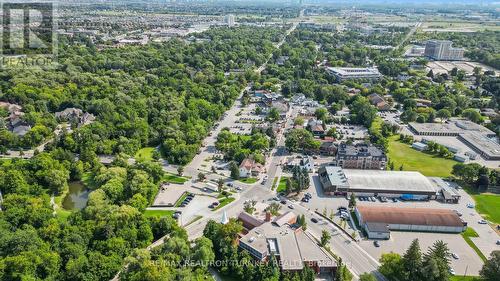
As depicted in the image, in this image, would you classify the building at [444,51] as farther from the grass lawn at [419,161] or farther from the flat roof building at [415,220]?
the flat roof building at [415,220]

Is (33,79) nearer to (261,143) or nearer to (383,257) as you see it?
(261,143)

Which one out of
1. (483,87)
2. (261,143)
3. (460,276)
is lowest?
(460,276)

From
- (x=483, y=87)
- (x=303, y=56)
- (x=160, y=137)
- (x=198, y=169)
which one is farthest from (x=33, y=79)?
(x=483, y=87)

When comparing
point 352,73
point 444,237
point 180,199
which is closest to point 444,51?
point 352,73

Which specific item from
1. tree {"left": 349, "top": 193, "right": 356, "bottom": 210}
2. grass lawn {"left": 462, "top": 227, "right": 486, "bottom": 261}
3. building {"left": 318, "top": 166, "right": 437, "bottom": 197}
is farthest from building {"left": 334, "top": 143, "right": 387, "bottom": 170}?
grass lawn {"left": 462, "top": 227, "right": 486, "bottom": 261}

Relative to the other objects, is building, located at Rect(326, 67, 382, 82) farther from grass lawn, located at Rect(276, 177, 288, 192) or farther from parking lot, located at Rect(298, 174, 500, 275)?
parking lot, located at Rect(298, 174, 500, 275)

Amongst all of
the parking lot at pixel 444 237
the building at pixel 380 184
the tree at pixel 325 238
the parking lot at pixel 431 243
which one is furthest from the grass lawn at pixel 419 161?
the tree at pixel 325 238

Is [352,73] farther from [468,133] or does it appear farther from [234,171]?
[234,171]
